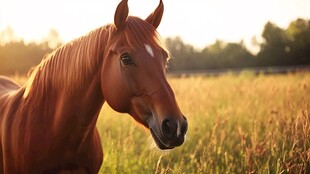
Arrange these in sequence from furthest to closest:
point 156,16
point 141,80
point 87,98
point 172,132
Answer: point 156,16 < point 87,98 < point 141,80 < point 172,132

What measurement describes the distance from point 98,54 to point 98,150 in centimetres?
85

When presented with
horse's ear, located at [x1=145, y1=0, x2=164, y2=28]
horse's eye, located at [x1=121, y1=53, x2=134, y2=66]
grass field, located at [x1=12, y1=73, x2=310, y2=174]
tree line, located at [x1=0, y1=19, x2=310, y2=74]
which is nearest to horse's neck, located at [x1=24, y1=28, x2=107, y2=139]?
horse's eye, located at [x1=121, y1=53, x2=134, y2=66]

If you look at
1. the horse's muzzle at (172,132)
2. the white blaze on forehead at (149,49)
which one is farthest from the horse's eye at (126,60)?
the horse's muzzle at (172,132)

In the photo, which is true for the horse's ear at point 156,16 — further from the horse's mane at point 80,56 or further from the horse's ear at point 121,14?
the horse's ear at point 121,14

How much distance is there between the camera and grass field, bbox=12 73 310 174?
11.3ft

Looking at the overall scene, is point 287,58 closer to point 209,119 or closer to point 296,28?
point 296,28

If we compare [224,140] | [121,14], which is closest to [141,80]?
[121,14]

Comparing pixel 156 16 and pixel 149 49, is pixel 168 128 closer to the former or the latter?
pixel 149 49

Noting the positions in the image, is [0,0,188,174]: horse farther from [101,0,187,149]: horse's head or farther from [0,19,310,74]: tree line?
[0,19,310,74]: tree line

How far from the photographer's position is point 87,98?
234 centimetres

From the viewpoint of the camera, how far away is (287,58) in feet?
118

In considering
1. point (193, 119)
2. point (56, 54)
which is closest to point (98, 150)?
point (56, 54)

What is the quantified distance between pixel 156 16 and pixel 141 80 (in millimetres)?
664

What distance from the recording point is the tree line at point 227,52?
87.5 feet
